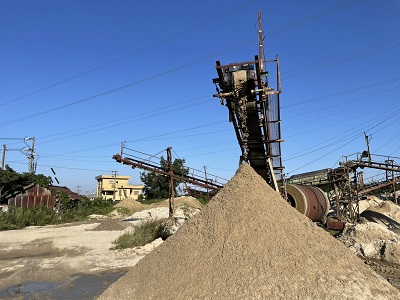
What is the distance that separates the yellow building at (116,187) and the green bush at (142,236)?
59.6 metres

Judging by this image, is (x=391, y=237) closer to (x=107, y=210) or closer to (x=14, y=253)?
(x=14, y=253)

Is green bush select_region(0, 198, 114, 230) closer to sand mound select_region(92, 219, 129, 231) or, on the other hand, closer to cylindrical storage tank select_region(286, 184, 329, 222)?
sand mound select_region(92, 219, 129, 231)

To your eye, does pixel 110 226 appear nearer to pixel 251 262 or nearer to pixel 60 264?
pixel 60 264

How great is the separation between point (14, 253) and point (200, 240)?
12968mm

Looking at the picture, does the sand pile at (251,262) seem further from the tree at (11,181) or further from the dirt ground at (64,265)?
the tree at (11,181)

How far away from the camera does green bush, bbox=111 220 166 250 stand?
14.9 metres

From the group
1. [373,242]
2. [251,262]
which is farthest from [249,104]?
[373,242]

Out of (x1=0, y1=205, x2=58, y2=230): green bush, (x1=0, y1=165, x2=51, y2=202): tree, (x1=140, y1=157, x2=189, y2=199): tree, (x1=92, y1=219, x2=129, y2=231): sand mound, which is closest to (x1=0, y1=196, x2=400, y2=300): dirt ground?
(x1=92, y1=219, x2=129, y2=231): sand mound

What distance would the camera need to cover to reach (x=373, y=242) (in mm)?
11258

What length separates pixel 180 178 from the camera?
70.1ft

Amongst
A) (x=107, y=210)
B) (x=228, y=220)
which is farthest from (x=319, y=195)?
(x=107, y=210)

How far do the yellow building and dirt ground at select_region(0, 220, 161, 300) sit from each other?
189 feet

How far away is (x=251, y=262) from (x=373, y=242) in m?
7.94

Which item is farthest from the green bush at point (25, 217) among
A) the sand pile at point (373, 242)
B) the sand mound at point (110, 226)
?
the sand pile at point (373, 242)
